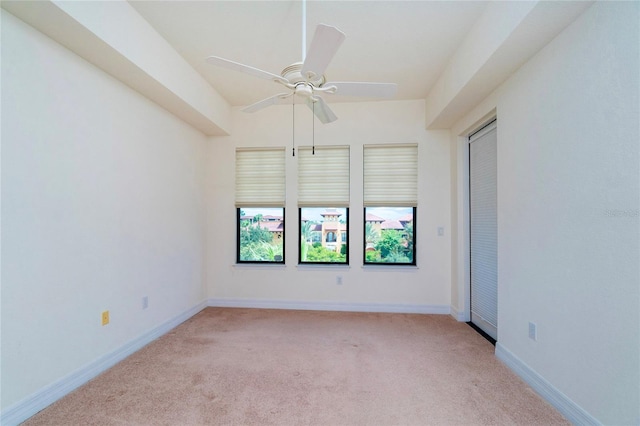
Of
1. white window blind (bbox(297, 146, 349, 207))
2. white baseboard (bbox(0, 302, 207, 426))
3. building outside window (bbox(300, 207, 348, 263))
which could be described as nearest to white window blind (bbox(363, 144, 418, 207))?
white window blind (bbox(297, 146, 349, 207))

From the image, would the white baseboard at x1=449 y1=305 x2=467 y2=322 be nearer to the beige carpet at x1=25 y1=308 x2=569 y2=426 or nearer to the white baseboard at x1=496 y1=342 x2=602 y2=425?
the beige carpet at x1=25 y1=308 x2=569 y2=426

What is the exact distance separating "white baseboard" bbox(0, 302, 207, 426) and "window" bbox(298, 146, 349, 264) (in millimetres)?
2100

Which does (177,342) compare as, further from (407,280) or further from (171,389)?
(407,280)

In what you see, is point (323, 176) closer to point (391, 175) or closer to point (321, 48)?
point (391, 175)

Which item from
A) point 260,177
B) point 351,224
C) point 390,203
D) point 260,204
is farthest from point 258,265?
point 390,203

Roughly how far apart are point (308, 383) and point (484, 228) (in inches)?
96.8

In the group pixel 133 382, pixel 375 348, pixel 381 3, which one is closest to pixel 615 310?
pixel 375 348

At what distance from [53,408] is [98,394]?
A: 238 millimetres

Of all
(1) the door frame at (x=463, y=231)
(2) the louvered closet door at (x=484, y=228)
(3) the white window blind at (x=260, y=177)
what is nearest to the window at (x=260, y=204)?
(3) the white window blind at (x=260, y=177)

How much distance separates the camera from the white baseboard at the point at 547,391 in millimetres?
1732

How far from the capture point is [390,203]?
399cm

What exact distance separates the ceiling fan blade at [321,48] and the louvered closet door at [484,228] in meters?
2.24

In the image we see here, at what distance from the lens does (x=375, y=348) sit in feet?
9.36

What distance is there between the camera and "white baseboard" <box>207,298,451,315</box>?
3914 mm
